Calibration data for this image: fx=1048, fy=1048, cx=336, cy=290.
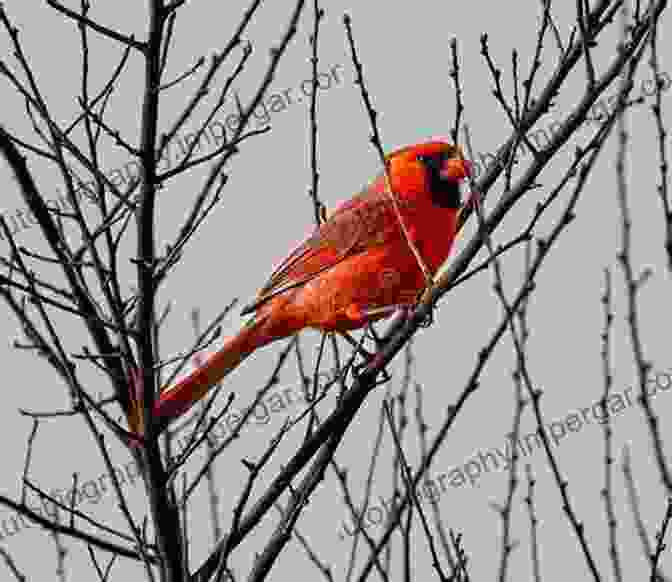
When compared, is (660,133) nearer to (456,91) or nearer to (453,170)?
(456,91)

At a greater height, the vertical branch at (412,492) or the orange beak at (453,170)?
the orange beak at (453,170)

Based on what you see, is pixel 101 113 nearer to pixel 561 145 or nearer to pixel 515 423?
pixel 561 145

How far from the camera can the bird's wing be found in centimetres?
599

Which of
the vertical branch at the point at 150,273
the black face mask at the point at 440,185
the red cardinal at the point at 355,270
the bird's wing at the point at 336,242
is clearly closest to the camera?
the vertical branch at the point at 150,273

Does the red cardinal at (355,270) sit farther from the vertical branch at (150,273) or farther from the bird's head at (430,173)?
the vertical branch at (150,273)

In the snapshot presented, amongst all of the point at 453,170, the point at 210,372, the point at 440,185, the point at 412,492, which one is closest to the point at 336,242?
the point at 440,185

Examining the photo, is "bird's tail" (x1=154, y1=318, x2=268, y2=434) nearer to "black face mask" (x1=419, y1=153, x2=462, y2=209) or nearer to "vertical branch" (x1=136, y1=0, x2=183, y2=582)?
"vertical branch" (x1=136, y1=0, x2=183, y2=582)

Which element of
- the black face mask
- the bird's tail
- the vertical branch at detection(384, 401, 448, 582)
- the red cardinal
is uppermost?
the black face mask

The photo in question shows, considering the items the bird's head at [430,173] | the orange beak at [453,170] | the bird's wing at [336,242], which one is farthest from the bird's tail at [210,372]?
the orange beak at [453,170]

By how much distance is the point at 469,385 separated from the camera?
3.89 metres

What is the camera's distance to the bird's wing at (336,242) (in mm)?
5992

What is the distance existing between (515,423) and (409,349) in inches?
30.1

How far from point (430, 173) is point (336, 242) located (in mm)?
779

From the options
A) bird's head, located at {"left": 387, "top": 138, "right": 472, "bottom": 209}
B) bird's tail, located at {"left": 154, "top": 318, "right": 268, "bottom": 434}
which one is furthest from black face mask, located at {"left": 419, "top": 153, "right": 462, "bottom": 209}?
bird's tail, located at {"left": 154, "top": 318, "right": 268, "bottom": 434}
